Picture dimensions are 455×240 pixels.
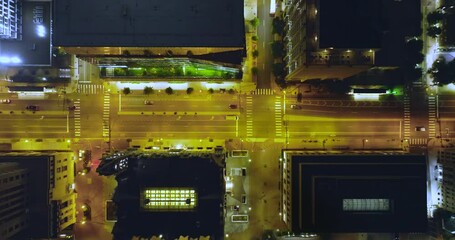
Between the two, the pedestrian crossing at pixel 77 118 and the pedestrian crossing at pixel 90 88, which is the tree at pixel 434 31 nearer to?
the pedestrian crossing at pixel 90 88

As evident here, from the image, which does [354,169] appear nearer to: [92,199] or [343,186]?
[343,186]

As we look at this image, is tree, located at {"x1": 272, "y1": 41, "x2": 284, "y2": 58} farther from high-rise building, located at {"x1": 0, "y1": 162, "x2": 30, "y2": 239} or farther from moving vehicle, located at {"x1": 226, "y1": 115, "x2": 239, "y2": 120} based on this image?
high-rise building, located at {"x1": 0, "y1": 162, "x2": 30, "y2": 239}

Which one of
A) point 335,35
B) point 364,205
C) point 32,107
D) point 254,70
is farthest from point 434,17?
point 32,107

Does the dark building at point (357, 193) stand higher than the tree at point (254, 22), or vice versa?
the tree at point (254, 22)

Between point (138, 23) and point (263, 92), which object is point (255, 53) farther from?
point (138, 23)

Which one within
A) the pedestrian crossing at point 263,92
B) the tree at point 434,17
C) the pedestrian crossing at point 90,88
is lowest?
the pedestrian crossing at point 263,92

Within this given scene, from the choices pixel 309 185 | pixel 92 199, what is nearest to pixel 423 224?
pixel 309 185

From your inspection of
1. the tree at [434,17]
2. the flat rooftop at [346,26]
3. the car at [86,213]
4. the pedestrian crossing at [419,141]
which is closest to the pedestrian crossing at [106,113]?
the car at [86,213]
